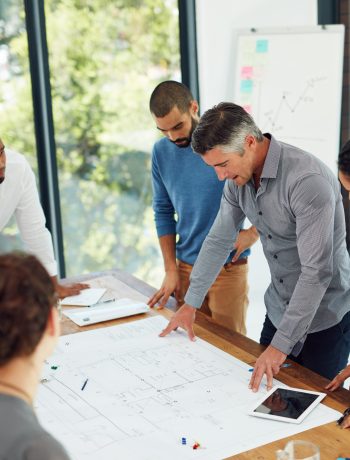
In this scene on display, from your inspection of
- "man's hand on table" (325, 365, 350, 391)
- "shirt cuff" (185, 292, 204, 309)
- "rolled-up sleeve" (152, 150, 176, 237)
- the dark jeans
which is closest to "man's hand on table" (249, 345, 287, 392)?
"man's hand on table" (325, 365, 350, 391)

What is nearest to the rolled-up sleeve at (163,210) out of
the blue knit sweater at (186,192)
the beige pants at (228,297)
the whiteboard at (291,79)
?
the blue knit sweater at (186,192)

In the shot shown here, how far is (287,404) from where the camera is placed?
1868mm

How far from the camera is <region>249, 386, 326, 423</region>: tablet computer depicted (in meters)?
1.81

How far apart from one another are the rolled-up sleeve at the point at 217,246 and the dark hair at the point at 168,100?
49 cm

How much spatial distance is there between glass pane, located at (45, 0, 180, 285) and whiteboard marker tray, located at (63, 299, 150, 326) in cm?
218

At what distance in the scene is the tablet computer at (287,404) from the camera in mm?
1808

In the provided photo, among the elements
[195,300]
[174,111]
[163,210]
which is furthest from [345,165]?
[163,210]

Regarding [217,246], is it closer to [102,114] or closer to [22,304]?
[22,304]

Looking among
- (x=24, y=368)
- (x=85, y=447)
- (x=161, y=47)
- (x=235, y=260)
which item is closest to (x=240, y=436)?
(x=85, y=447)

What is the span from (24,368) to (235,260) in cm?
189

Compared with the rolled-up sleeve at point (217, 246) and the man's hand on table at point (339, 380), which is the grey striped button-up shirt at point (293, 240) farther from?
the man's hand on table at point (339, 380)

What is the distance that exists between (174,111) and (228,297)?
2.70 feet

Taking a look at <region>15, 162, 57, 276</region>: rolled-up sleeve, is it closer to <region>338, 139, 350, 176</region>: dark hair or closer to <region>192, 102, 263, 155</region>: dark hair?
<region>192, 102, 263, 155</region>: dark hair

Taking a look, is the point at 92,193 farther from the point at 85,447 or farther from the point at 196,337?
the point at 85,447
